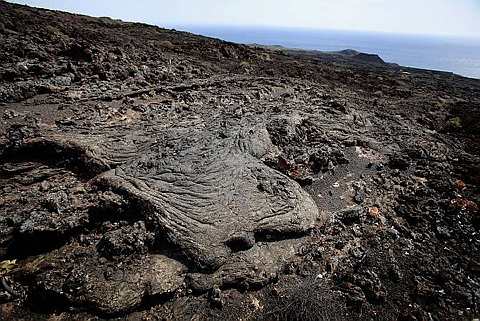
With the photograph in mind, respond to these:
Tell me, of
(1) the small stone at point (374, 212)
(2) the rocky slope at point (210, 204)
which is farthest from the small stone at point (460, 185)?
(1) the small stone at point (374, 212)

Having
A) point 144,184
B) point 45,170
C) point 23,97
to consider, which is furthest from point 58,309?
point 23,97

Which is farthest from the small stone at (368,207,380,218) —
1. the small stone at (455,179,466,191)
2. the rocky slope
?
the small stone at (455,179,466,191)

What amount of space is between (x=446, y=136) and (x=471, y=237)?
6.99 m

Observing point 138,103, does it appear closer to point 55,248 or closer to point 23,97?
point 23,97

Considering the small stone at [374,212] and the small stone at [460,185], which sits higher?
the small stone at [460,185]

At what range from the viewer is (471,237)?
357 inches

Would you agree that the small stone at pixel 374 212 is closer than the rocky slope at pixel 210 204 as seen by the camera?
No

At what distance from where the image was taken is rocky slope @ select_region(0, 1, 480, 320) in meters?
6.63

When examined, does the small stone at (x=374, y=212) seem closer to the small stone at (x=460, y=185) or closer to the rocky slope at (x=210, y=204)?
the rocky slope at (x=210, y=204)

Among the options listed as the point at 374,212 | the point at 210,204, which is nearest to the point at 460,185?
the point at 374,212

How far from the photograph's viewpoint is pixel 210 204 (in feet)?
25.8

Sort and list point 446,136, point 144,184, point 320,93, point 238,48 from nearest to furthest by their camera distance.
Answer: point 144,184 → point 446,136 → point 320,93 → point 238,48

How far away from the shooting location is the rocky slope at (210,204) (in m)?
6.63

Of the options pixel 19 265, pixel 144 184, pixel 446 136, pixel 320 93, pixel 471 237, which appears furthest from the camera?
pixel 320 93
